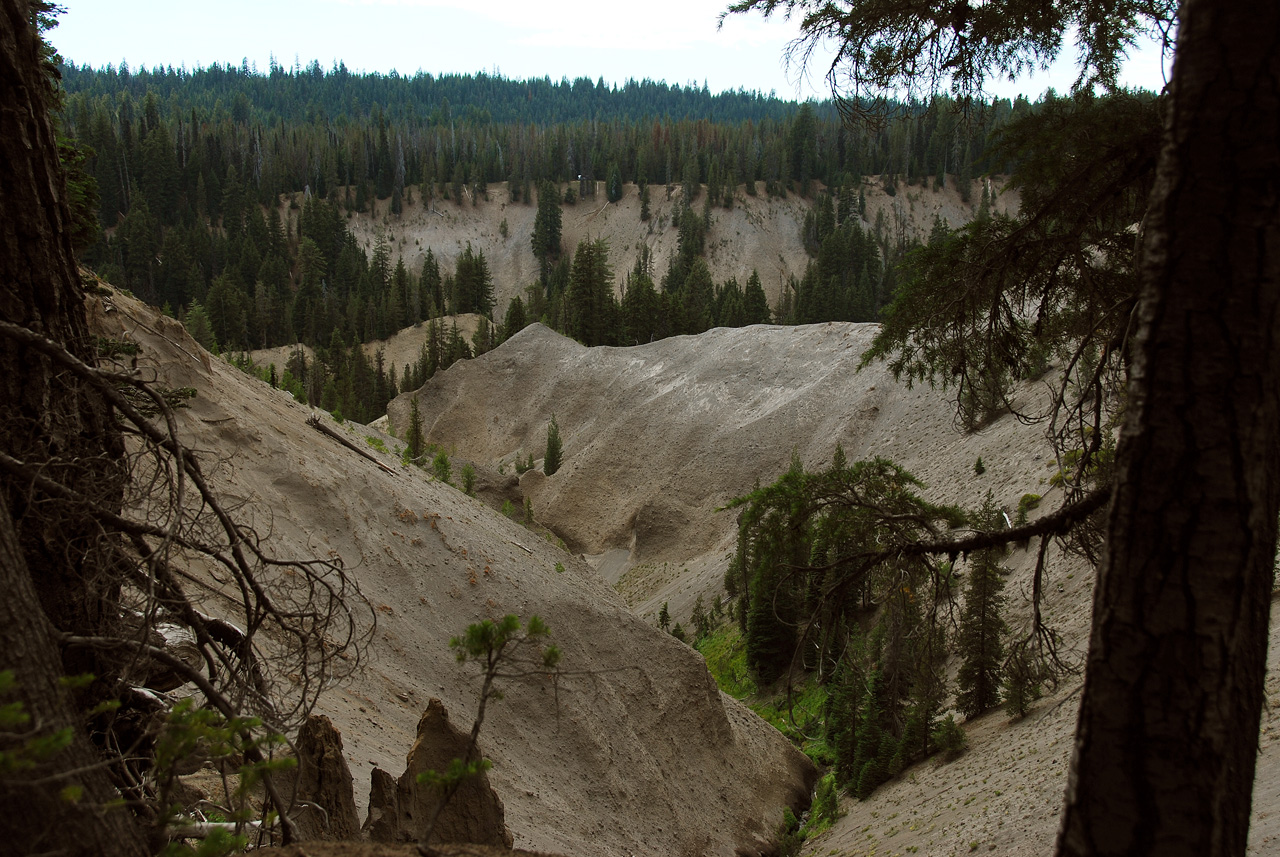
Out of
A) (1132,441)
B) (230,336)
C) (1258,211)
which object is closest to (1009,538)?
(1132,441)

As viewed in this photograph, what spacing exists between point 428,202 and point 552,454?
91.8 metres

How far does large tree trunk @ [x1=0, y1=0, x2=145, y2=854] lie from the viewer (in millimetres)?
3738

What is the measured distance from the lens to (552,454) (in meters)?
53.4

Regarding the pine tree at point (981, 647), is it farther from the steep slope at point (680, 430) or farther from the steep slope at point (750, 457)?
the steep slope at point (680, 430)

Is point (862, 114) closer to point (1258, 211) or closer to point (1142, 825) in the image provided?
point (1258, 211)

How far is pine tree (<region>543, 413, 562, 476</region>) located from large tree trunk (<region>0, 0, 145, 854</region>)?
48979 mm

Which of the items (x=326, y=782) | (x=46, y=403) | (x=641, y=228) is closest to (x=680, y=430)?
(x=326, y=782)

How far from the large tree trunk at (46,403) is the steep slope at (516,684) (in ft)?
27.7

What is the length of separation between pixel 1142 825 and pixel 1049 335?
5259 mm

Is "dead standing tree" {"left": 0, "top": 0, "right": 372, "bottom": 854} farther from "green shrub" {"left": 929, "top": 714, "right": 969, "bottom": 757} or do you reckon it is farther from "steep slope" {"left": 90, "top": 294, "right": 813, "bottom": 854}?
"green shrub" {"left": 929, "top": 714, "right": 969, "bottom": 757}

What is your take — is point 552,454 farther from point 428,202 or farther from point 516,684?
point 428,202

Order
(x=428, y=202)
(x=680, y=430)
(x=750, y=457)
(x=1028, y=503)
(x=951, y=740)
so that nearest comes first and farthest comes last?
1. (x=951, y=740)
2. (x=1028, y=503)
3. (x=750, y=457)
4. (x=680, y=430)
5. (x=428, y=202)

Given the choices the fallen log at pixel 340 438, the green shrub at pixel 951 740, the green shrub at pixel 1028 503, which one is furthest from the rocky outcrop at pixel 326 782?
the green shrub at pixel 1028 503

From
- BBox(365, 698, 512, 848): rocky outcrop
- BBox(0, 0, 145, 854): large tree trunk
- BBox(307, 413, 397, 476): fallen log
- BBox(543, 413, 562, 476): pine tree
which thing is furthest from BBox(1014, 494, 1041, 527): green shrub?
BBox(543, 413, 562, 476): pine tree
